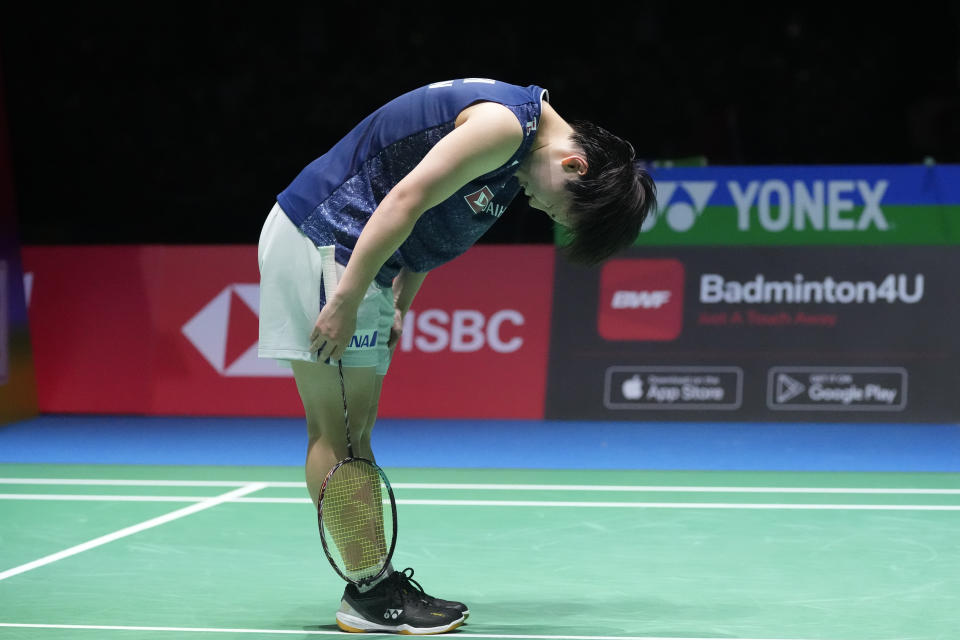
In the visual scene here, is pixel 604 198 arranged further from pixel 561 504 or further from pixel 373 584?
pixel 561 504

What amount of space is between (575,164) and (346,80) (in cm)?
885

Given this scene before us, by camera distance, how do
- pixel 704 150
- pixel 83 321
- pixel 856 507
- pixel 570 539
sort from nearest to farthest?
pixel 570 539
pixel 856 507
pixel 83 321
pixel 704 150

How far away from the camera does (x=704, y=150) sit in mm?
10258

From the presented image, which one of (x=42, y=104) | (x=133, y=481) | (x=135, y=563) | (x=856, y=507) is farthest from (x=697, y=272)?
(x=42, y=104)

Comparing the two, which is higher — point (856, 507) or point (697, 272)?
point (697, 272)

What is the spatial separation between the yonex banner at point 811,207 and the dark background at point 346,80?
11.8 ft

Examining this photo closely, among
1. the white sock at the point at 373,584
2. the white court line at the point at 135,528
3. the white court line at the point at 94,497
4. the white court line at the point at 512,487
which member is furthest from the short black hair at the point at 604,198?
the white court line at the point at 94,497

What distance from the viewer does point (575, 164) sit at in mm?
3059

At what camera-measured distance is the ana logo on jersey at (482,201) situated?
10.1ft

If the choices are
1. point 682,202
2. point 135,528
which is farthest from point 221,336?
point 135,528

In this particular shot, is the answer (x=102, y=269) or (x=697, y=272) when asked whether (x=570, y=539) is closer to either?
(x=697, y=272)

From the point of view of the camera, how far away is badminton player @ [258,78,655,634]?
2.97 meters

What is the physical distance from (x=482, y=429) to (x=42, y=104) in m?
6.65

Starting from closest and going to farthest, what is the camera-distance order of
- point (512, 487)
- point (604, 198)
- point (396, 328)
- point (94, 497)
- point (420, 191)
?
point (420, 191), point (604, 198), point (396, 328), point (94, 497), point (512, 487)
